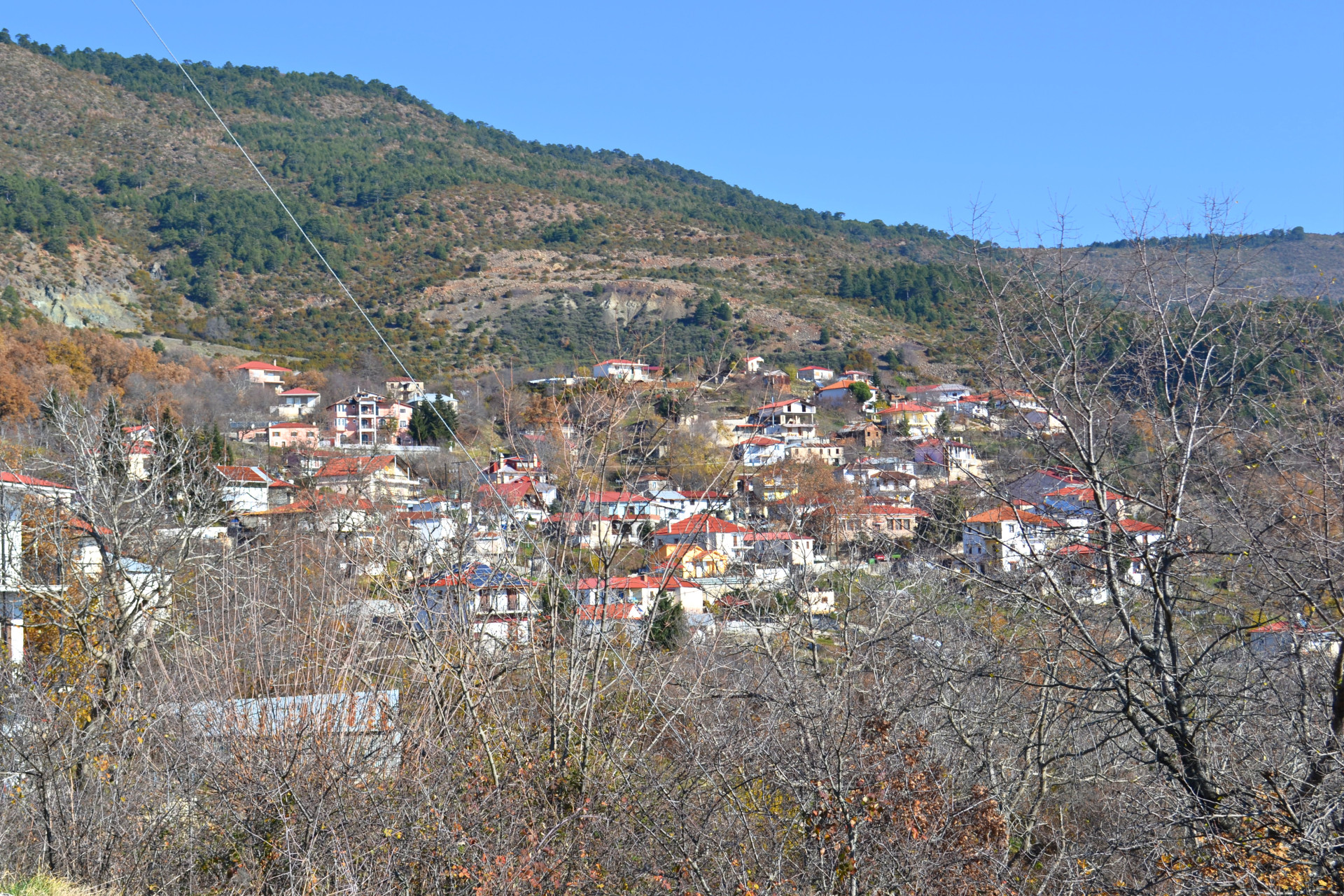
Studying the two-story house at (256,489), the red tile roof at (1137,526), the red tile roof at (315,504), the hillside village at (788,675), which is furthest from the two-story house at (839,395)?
the red tile roof at (1137,526)

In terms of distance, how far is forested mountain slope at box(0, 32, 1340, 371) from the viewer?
72125 mm

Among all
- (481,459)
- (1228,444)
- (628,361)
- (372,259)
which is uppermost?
(372,259)

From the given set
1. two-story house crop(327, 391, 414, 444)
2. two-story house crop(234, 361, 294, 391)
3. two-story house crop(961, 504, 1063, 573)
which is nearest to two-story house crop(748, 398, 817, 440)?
two-story house crop(961, 504, 1063, 573)

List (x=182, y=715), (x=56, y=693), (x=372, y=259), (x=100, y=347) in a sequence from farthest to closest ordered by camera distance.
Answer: (x=372, y=259) → (x=100, y=347) → (x=56, y=693) → (x=182, y=715)

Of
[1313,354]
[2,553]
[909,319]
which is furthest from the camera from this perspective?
[909,319]

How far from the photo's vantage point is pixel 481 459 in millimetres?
39188

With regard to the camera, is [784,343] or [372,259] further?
[372,259]

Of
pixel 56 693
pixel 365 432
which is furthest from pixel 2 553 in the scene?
pixel 365 432

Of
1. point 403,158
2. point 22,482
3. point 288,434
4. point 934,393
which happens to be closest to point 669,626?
point 22,482

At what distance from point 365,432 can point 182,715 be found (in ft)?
140

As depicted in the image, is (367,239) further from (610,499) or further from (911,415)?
(610,499)

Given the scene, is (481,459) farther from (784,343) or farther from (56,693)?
(784,343)

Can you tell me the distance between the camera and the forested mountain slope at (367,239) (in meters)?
72.1

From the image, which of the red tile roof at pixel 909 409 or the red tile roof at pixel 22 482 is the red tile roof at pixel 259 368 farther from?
the red tile roof at pixel 22 482
